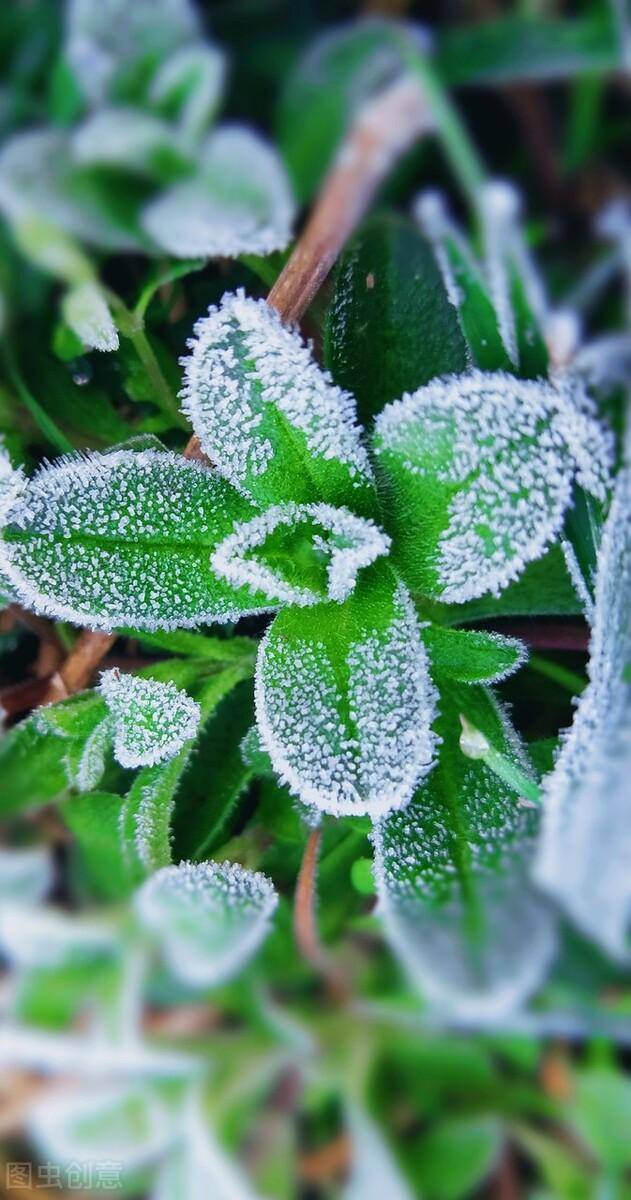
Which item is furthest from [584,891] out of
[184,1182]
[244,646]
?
[244,646]

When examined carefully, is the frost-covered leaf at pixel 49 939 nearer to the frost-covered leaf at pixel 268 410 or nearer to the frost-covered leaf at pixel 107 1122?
the frost-covered leaf at pixel 107 1122

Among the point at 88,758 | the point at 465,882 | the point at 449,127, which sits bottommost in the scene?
the point at 465,882

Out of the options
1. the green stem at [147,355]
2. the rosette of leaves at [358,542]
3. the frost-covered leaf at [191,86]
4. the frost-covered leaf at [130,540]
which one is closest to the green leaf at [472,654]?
the rosette of leaves at [358,542]

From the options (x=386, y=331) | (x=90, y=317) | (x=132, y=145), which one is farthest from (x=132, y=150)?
(x=386, y=331)

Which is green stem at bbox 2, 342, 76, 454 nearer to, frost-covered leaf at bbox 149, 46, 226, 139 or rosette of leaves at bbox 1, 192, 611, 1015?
rosette of leaves at bbox 1, 192, 611, 1015

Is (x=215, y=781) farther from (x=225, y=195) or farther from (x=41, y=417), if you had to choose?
(x=225, y=195)

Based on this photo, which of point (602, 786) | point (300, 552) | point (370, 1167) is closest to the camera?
point (370, 1167)

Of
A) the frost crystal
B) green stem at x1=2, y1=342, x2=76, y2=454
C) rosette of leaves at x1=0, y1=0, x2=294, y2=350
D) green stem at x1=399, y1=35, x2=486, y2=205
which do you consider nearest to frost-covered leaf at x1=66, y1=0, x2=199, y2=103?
rosette of leaves at x1=0, y1=0, x2=294, y2=350
